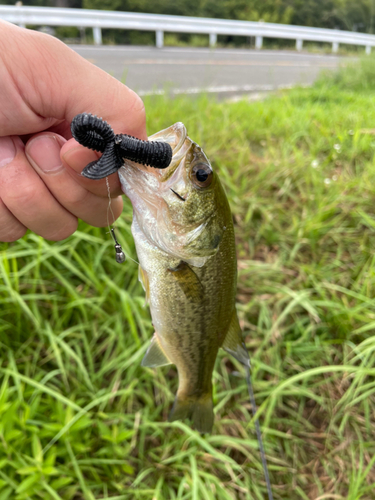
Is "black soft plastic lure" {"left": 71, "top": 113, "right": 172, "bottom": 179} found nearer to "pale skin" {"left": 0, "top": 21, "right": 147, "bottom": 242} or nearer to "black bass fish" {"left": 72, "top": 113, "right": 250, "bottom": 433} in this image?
"black bass fish" {"left": 72, "top": 113, "right": 250, "bottom": 433}

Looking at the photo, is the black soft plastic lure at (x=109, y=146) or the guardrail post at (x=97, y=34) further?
the guardrail post at (x=97, y=34)

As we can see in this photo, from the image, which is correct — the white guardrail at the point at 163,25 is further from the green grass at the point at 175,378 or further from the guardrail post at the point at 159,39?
the green grass at the point at 175,378

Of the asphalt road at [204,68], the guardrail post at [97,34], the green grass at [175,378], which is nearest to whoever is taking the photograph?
the green grass at [175,378]

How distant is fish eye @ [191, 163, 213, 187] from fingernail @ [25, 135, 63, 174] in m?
0.53

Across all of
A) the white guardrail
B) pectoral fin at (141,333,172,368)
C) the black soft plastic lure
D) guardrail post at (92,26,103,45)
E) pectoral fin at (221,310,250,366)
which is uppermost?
the white guardrail

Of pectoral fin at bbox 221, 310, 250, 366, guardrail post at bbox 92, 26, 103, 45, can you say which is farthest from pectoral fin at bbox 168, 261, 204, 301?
guardrail post at bbox 92, 26, 103, 45

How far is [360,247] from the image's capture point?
101 inches

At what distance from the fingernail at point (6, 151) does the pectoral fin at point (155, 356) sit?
871mm

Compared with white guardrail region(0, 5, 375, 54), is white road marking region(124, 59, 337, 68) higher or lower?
lower

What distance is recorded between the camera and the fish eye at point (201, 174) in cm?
97

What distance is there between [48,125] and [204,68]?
9940 mm

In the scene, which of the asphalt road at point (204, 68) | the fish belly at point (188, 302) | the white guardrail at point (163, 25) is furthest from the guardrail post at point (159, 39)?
the fish belly at point (188, 302)

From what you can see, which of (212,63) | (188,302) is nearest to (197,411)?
(188,302)

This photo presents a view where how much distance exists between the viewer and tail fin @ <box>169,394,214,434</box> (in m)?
1.41
